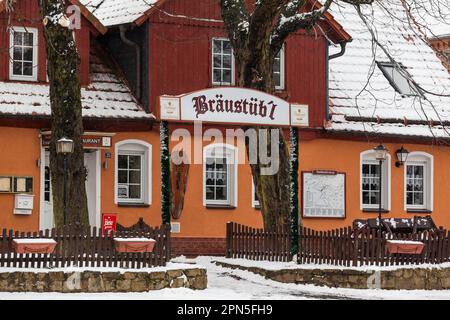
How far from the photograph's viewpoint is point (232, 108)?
2144 centimetres

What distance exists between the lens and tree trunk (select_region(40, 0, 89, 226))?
20.9m

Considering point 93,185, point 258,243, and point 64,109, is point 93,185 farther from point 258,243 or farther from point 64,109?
point 64,109

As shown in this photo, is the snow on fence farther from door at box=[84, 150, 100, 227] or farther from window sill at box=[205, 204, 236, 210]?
door at box=[84, 150, 100, 227]

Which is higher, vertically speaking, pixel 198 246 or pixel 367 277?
pixel 198 246

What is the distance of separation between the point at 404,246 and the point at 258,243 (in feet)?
10.4

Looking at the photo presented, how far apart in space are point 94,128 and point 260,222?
5034 millimetres

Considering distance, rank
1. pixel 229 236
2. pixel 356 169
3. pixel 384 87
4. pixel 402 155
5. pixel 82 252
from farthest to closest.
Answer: pixel 384 87
pixel 402 155
pixel 356 169
pixel 229 236
pixel 82 252

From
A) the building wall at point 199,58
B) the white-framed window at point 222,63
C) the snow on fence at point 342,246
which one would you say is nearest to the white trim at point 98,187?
the building wall at point 199,58

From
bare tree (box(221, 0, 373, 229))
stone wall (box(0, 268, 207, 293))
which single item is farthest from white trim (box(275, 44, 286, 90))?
stone wall (box(0, 268, 207, 293))

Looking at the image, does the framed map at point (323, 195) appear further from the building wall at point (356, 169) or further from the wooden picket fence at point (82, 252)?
the wooden picket fence at point (82, 252)

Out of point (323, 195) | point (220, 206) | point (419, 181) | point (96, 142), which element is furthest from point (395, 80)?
point (96, 142)

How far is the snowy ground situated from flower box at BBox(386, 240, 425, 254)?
94 cm
